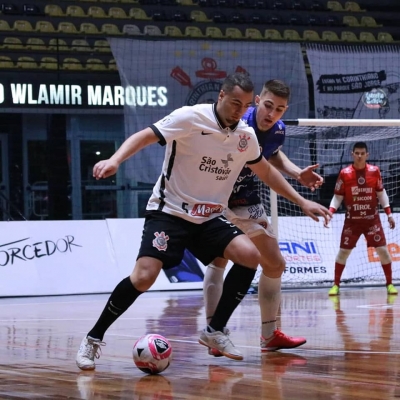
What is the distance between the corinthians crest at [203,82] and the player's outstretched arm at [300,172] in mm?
10710

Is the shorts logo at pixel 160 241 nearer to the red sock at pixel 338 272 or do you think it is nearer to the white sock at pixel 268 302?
the white sock at pixel 268 302

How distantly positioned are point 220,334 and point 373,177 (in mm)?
7786

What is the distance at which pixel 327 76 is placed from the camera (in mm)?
17250

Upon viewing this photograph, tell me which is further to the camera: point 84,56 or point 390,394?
point 84,56

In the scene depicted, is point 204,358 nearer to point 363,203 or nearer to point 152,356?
point 152,356

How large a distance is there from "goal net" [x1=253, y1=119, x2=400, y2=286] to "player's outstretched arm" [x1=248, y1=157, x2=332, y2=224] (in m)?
7.05

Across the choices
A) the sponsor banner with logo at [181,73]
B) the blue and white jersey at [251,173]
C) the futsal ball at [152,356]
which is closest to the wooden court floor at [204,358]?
the futsal ball at [152,356]

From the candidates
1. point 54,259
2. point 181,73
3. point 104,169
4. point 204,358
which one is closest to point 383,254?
point 54,259

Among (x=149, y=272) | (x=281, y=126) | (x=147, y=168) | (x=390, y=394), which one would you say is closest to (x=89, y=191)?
(x=147, y=168)

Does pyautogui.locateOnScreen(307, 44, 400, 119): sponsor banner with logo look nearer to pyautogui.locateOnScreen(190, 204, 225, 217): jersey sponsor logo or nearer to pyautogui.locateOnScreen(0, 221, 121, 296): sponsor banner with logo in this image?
pyautogui.locateOnScreen(0, 221, 121, 296): sponsor banner with logo

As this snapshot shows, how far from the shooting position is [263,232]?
5.91 meters

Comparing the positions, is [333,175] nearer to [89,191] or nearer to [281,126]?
[89,191]

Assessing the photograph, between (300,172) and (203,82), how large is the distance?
37.5 feet

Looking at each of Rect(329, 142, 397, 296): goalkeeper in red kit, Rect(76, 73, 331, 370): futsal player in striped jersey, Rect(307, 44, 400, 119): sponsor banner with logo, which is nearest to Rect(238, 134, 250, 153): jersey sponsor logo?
Rect(76, 73, 331, 370): futsal player in striped jersey
